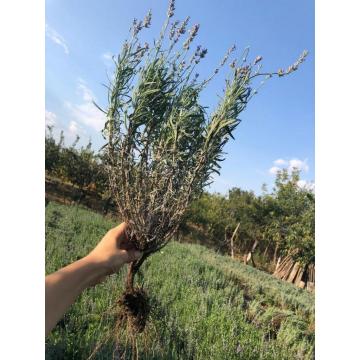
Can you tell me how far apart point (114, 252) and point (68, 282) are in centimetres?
16

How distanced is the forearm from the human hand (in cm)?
1

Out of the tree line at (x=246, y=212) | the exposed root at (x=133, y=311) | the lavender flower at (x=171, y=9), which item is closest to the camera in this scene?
the lavender flower at (x=171, y=9)

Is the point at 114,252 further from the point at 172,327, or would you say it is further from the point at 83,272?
the point at 172,327

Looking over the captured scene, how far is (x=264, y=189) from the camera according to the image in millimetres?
11305

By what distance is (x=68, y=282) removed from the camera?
3.35 ft

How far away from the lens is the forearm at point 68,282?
1021 millimetres

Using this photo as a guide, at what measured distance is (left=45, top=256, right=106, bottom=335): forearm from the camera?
1021 mm

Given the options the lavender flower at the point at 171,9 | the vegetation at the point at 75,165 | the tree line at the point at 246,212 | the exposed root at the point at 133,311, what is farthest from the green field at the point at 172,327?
the vegetation at the point at 75,165

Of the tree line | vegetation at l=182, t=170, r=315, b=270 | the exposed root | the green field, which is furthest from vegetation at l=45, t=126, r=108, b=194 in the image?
the exposed root

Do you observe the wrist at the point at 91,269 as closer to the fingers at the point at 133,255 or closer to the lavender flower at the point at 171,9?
the fingers at the point at 133,255

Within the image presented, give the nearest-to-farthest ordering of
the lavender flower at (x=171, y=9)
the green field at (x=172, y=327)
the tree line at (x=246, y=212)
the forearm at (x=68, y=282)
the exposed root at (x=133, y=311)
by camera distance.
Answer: the forearm at (x=68, y=282)
the lavender flower at (x=171, y=9)
the exposed root at (x=133, y=311)
the green field at (x=172, y=327)
the tree line at (x=246, y=212)
